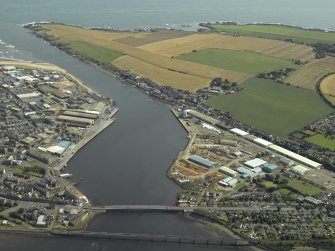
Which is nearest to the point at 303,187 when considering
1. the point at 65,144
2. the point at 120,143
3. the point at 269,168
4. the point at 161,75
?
the point at 269,168

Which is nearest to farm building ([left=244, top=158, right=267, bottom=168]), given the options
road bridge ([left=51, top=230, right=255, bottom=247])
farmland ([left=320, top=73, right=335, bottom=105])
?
road bridge ([left=51, top=230, right=255, bottom=247])

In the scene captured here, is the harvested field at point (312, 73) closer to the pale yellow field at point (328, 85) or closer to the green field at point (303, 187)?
the pale yellow field at point (328, 85)

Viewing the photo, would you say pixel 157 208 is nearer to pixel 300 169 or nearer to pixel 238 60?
pixel 300 169

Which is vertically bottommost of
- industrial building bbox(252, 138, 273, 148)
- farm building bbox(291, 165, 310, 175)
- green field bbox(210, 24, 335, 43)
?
farm building bbox(291, 165, 310, 175)

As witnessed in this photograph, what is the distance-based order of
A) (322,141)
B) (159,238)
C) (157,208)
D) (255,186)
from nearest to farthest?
1. (159,238)
2. (157,208)
3. (255,186)
4. (322,141)

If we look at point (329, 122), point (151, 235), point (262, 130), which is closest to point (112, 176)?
point (151, 235)

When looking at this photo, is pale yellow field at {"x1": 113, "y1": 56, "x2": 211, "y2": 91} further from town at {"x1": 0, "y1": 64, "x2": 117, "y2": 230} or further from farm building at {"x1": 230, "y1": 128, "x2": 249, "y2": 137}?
farm building at {"x1": 230, "y1": 128, "x2": 249, "y2": 137}
